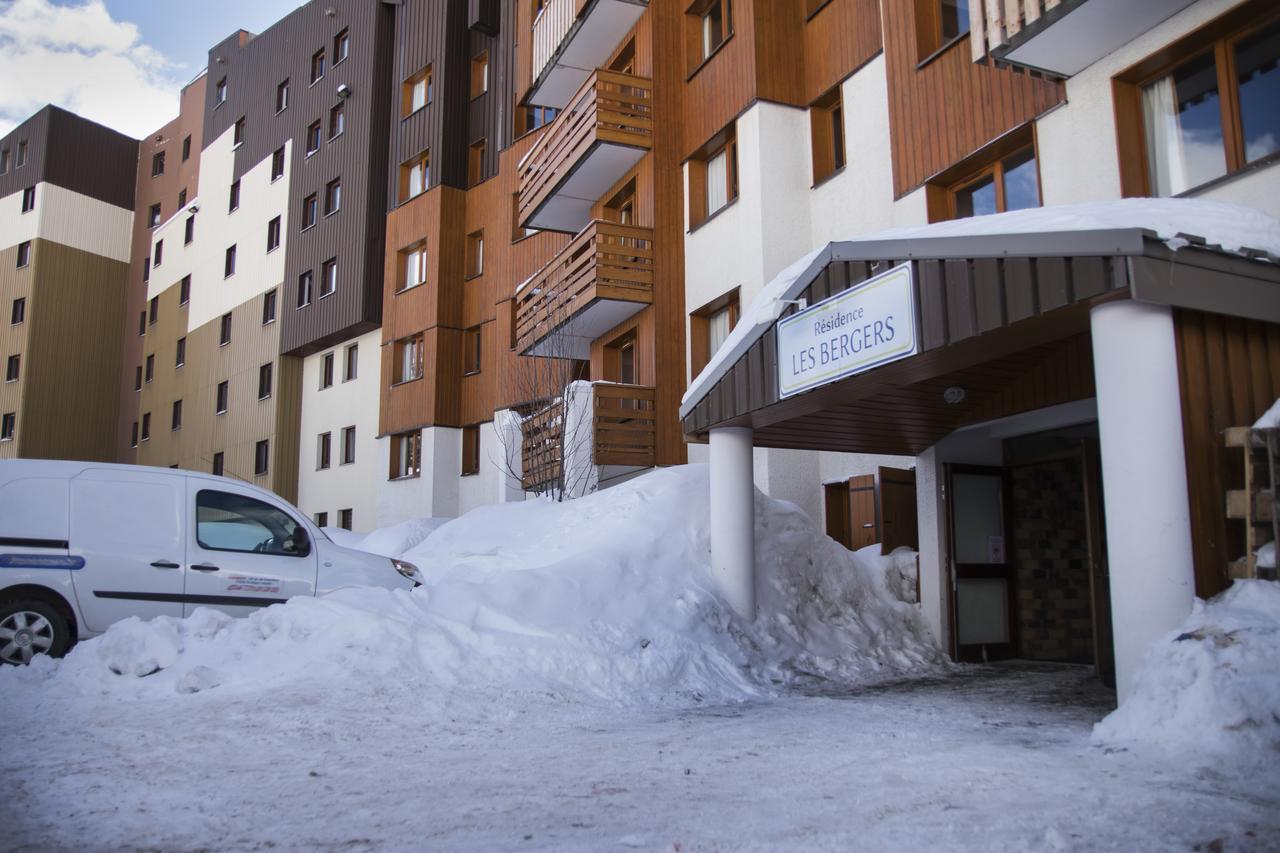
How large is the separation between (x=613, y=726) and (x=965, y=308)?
384 cm

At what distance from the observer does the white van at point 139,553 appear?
336 inches

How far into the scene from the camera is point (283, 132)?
35969 mm

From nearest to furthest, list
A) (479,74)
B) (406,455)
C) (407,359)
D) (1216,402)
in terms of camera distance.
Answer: (1216,402)
(406,455)
(407,359)
(479,74)

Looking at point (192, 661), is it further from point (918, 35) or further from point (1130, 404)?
point (918, 35)

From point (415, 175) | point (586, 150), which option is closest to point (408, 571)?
point (586, 150)

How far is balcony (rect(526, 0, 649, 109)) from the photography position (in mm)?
21156

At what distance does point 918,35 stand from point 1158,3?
4.47 meters

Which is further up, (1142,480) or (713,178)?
(713,178)

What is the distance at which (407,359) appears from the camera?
29406 mm

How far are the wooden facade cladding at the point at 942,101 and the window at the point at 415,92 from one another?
18773 millimetres

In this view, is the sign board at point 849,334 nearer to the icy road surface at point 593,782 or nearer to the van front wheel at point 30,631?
the icy road surface at point 593,782

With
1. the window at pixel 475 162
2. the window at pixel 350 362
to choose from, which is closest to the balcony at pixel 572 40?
the window at pixel 475 162

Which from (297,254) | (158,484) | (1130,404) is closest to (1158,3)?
(1130,404)

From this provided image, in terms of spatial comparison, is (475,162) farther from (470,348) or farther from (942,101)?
(942,101)
